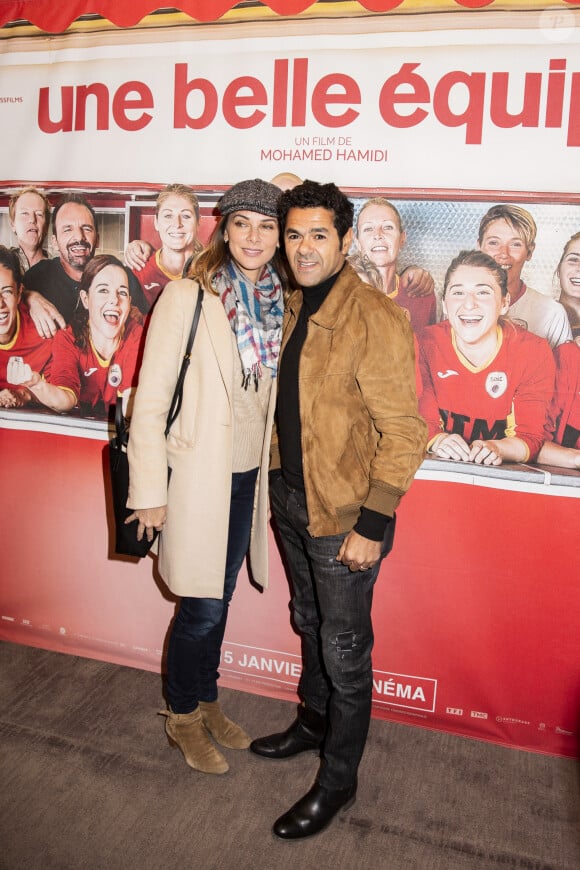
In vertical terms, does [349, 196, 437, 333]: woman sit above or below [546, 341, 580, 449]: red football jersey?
above

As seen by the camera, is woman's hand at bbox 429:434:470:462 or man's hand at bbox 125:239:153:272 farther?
man's hand at bbox 125:239:153:272

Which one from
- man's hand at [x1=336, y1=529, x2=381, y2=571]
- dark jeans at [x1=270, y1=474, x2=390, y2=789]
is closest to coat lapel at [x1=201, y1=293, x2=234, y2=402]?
dark jeans at [x1=270, y1=474, x2=390, y2=789]

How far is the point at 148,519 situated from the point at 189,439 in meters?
0.28

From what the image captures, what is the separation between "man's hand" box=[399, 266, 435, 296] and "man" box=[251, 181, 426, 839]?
1.62 feet

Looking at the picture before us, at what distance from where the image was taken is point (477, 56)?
2.40 metres

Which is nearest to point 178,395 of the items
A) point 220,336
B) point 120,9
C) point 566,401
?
point 220,336

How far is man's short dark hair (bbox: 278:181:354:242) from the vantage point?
1.98 m

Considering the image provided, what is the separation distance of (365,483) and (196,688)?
989mm

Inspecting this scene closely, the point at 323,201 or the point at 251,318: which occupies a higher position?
the point at 323,201

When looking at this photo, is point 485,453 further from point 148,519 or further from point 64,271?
point 64,271

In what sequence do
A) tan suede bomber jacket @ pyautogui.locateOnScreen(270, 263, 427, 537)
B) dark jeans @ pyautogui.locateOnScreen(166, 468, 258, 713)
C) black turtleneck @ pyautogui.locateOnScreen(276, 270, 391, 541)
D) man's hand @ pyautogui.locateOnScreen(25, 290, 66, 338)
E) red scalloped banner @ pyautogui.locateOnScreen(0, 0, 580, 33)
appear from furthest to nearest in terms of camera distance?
man's hand @ pyautogui.locateOnScreen(25, 290, 66, 338), red scalloped banner @ pyautogui.locateOnScreen(0, 0, 580, 33), dark jeans @ pyautogui.locateOnScreen(166, 468, 258, 713), black turtleneck @ pyautogui.locateOnScreen(276, 270, 391, 541), tan suede bomber jacket @ pyautogui.locateOnScreen(270, 263, 427, 537)

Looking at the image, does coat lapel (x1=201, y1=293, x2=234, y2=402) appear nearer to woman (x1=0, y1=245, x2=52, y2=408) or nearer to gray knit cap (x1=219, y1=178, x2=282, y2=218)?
gray knit cap (x1=219, y1=178, x2=282, y2=218)

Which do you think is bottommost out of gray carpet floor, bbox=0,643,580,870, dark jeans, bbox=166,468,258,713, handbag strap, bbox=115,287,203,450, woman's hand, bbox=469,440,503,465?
gray carpet floor, bbox=0,643,580,870

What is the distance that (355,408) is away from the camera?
205 cm
